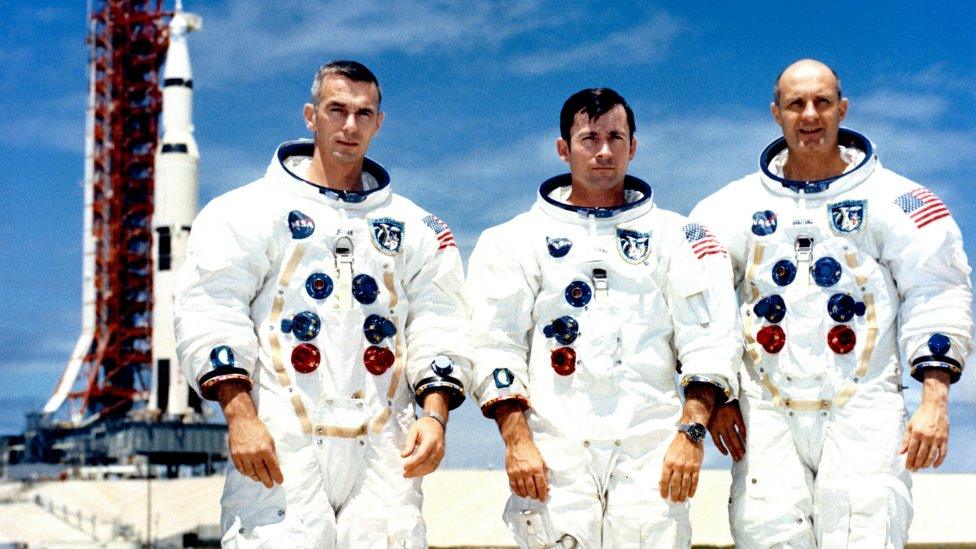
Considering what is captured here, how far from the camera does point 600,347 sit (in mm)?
6652

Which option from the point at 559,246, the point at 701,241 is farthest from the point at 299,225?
the point at 701,241

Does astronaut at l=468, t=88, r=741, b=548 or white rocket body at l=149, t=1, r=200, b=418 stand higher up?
white rocket body at l=149, t=1, r=200, b=418

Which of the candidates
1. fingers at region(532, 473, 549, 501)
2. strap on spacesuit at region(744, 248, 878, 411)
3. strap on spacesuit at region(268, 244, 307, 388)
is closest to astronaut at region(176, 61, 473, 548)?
strap on spacesuit at region(268, 244, 307, 388)

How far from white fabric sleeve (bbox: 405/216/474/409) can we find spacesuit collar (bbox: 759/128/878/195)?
1.90 metres

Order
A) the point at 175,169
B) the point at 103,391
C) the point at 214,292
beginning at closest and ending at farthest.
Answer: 1. the point at 214,292
2. the point at 175,169
3. the point at 103,391

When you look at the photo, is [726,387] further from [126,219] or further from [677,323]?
[126,219]

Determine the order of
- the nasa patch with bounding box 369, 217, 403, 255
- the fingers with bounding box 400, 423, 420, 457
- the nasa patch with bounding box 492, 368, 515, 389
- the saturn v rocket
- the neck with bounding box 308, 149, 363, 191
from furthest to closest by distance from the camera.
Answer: the saturn v rocket
the neck with bounding box 308, 149, 363, 191
the nasa patch with bounding box 369, 217, 403, 255
the nasa patch with bounding box 492, 368, 515, 389
the fingers with bounding box 400, 423, 420, 457

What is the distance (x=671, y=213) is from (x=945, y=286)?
155 centimetres

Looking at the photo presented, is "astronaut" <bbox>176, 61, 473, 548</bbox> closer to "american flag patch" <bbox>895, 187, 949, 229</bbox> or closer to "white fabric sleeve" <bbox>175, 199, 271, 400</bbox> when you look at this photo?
"white fabric sleeve" <bbox>175, 199, 271, 400</bbox>

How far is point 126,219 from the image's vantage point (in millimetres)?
61656

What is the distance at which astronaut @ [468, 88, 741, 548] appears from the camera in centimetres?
648

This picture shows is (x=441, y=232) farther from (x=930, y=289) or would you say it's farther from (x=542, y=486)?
(x=930, y=289)

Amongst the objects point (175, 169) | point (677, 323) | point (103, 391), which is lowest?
point (677, 323)

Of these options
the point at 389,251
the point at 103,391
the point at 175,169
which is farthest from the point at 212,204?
the point at 103,391
